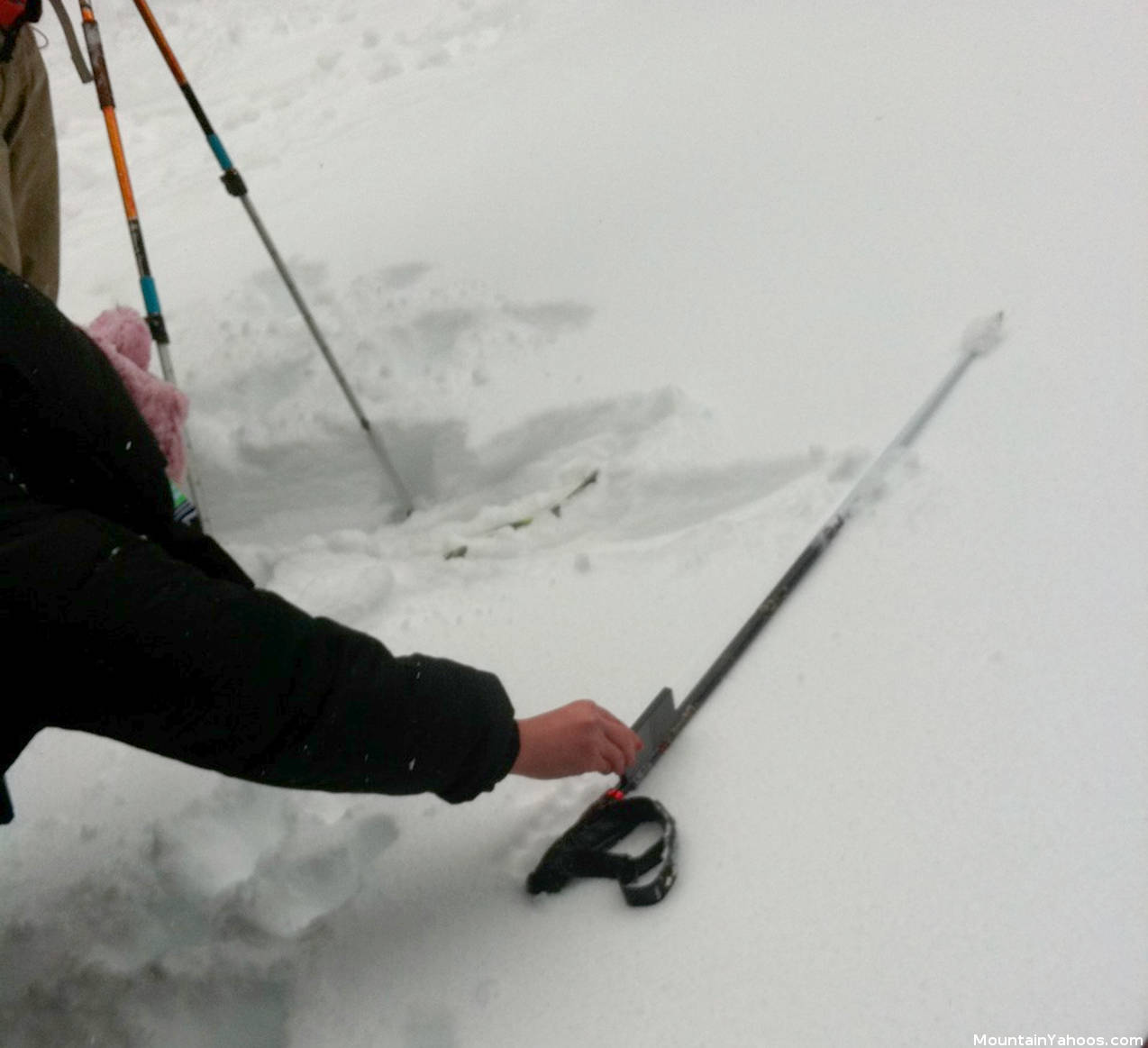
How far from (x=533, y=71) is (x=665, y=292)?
2.44 meters

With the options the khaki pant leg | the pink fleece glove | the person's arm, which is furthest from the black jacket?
the khaki pant leg

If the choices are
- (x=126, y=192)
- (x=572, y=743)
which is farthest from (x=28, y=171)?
(x=572, y=743)

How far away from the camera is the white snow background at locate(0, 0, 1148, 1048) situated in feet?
4.29

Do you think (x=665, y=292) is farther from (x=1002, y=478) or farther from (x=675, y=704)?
(x=675, y=704)

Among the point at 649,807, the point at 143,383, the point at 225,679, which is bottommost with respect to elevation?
the point at 649,807

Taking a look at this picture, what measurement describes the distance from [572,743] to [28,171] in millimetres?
2419

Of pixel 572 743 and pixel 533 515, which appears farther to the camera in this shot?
pixel 533 515

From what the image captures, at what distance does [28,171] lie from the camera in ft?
8.84

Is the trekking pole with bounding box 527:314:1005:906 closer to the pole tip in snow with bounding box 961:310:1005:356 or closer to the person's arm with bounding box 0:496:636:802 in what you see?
the person's arm with bounding box 0:496:636:802

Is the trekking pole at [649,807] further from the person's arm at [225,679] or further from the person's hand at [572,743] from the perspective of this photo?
the person's arm at [225,679]

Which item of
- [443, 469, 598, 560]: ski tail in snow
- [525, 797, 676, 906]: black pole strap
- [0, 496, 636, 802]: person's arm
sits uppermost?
[0, 496, 636, 802]: person's arm

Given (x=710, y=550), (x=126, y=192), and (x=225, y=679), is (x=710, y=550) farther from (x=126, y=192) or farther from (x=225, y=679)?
(x=126, y=192)

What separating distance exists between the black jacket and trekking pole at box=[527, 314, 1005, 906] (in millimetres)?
251

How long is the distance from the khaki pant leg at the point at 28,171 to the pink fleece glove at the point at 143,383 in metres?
1.17
